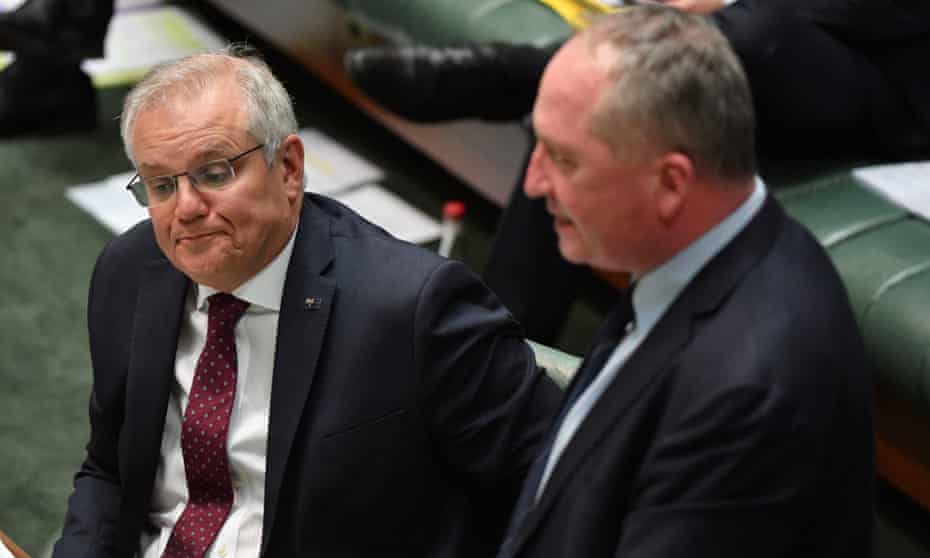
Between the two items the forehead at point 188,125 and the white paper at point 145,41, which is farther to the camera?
the white paper at point 145,41

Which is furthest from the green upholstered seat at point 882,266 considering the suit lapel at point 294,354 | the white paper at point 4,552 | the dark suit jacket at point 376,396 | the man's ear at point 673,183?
the white paper at point 4,552

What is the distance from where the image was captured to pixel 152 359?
5.88ft

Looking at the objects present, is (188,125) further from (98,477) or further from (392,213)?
(392,213)

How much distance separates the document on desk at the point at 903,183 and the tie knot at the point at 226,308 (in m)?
1.44

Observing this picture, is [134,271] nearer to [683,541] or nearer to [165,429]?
[165,429]

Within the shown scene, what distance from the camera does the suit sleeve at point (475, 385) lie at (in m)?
1.66

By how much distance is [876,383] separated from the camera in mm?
2527

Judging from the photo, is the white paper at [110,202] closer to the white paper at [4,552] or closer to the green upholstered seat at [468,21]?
the green upholstered seat at [468,21]

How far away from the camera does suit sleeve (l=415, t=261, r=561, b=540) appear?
1655mm

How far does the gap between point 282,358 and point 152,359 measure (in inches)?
7.3

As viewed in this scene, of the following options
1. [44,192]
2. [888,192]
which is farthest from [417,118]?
[44,192]

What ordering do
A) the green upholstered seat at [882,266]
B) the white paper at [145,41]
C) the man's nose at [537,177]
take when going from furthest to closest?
the white paper at [145,41], the green upholstered seat at [882,266], the man's nose at [537,177]

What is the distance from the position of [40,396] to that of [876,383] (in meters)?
1.62

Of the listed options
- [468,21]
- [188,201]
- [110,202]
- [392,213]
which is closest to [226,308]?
[188,201]
